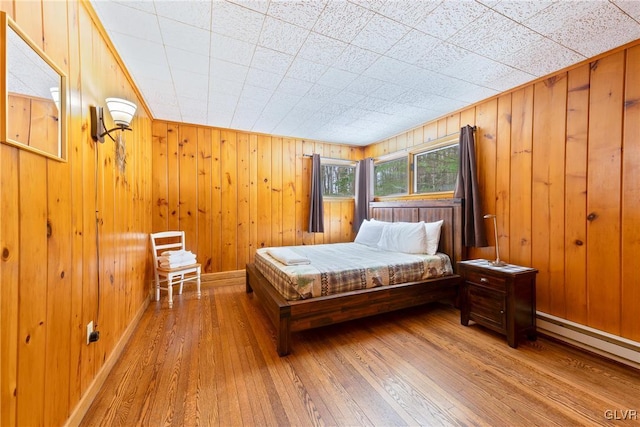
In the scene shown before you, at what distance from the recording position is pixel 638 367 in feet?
5.92

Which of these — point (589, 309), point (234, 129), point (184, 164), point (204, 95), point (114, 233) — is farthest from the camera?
point (234, 129)

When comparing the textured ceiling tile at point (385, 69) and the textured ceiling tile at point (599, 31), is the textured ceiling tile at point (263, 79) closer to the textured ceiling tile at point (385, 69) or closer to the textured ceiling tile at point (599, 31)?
the textured ceiling tile at point (385, 69)

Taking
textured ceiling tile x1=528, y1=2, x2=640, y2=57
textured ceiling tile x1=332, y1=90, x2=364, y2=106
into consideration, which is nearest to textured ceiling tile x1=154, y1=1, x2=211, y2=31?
textured ceiling tile x1=332, y1=90, x2=364, y2=106

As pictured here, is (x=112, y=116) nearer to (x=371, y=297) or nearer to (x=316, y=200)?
(x=371, y=297)

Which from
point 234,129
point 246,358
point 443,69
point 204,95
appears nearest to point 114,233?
point 246,358

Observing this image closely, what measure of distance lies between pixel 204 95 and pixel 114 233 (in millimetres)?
1684

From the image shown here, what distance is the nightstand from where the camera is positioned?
2.11m

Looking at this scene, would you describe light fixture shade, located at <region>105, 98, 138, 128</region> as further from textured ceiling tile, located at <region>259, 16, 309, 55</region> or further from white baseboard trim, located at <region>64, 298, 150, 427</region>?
white baseboard trim, located at <region>64, 298, 150, 427</region>

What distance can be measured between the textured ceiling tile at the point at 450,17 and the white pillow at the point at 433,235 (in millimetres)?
2021

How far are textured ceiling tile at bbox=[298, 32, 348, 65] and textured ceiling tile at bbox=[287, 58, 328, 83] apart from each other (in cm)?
6

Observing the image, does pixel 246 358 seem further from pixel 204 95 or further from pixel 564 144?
pixel 564 144

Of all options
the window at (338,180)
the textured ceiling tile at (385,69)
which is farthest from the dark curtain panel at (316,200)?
the textured ceiling tile at (385,69)

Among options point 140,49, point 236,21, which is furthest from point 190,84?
point 236,21

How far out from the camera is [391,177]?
14.3 ft
